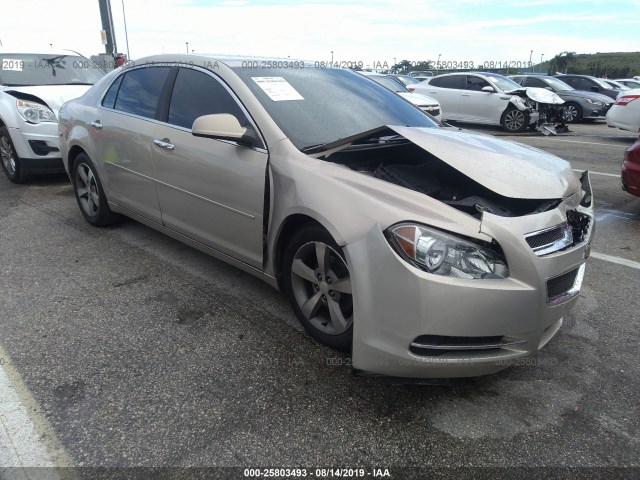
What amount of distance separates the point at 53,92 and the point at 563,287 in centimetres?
659

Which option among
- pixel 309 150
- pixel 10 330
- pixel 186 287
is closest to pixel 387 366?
pixel 309 150

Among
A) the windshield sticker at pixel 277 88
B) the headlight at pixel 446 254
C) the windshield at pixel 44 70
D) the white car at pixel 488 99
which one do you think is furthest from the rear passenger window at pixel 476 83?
the headlight at pixel 446 254

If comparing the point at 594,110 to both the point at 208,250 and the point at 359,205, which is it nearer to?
the point at 208,250

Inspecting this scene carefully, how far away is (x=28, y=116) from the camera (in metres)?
6.09

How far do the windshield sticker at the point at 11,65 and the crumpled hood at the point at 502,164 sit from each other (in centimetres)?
649

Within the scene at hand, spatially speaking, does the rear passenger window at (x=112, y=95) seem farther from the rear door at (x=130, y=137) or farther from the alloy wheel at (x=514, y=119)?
the alloy wheel at (x=514, y=119)

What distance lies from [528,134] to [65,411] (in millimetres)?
12504

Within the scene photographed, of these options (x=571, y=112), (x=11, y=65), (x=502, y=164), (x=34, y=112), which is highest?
(x=11, y=65)

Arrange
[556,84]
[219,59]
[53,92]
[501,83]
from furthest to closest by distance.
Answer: [556,84], [501,83], [53,92], [219,59]

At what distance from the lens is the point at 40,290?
348 centimetres

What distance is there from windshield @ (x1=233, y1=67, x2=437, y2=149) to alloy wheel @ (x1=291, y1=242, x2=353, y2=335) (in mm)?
663

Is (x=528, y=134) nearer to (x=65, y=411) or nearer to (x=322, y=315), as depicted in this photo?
(x=322, y=315)

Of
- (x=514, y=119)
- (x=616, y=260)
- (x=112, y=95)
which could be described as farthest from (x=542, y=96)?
(x=112, y=95)

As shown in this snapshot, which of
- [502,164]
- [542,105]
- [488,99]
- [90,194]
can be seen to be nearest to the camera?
[502,164]
